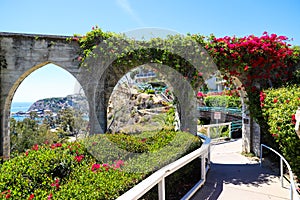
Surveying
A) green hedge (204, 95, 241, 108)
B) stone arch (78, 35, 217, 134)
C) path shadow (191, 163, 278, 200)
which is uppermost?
stone arch (78, 35, 217, 134)

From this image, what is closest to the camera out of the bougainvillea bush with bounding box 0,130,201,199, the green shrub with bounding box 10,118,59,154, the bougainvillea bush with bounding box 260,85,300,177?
the bougainvillea bush with bounding box 0,130,201,199

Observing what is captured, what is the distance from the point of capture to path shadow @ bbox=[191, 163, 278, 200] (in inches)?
142

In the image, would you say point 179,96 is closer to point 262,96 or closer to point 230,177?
point 262,96

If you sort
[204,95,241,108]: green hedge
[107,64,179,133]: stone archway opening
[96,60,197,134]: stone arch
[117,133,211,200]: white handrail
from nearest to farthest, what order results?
[117,133,211,200]: white handrail < [96,60,197,134]: stone arch < [107,64,179,133]: stone archway opening < [204,95,241,108]: green hedge

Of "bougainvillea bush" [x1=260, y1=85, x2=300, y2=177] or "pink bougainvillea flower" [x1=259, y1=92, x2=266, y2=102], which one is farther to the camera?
"pink bougainvillea flower" [x1=259, y1=92, x2=266, y2=102]

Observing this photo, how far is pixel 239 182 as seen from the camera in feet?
13.8

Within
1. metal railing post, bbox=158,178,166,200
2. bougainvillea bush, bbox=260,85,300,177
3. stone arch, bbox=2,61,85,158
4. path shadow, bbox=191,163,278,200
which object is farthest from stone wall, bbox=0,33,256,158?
metal railing post, bbox=158,178,166,200

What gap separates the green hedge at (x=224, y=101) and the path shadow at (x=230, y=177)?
1009cm

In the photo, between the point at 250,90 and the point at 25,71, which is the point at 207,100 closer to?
the point at 250,90

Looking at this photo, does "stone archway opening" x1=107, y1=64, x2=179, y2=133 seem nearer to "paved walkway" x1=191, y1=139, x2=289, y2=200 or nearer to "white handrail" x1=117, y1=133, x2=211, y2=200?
"paved walkway" x1=191, y1=139, x2=289, y2=200

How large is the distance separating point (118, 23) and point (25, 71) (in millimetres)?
2926

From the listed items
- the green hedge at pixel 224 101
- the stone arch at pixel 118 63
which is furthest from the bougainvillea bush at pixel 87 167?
the green hedge at pixel 224 101

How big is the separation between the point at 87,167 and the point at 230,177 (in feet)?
11.0

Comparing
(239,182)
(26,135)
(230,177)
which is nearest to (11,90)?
(26,135)
